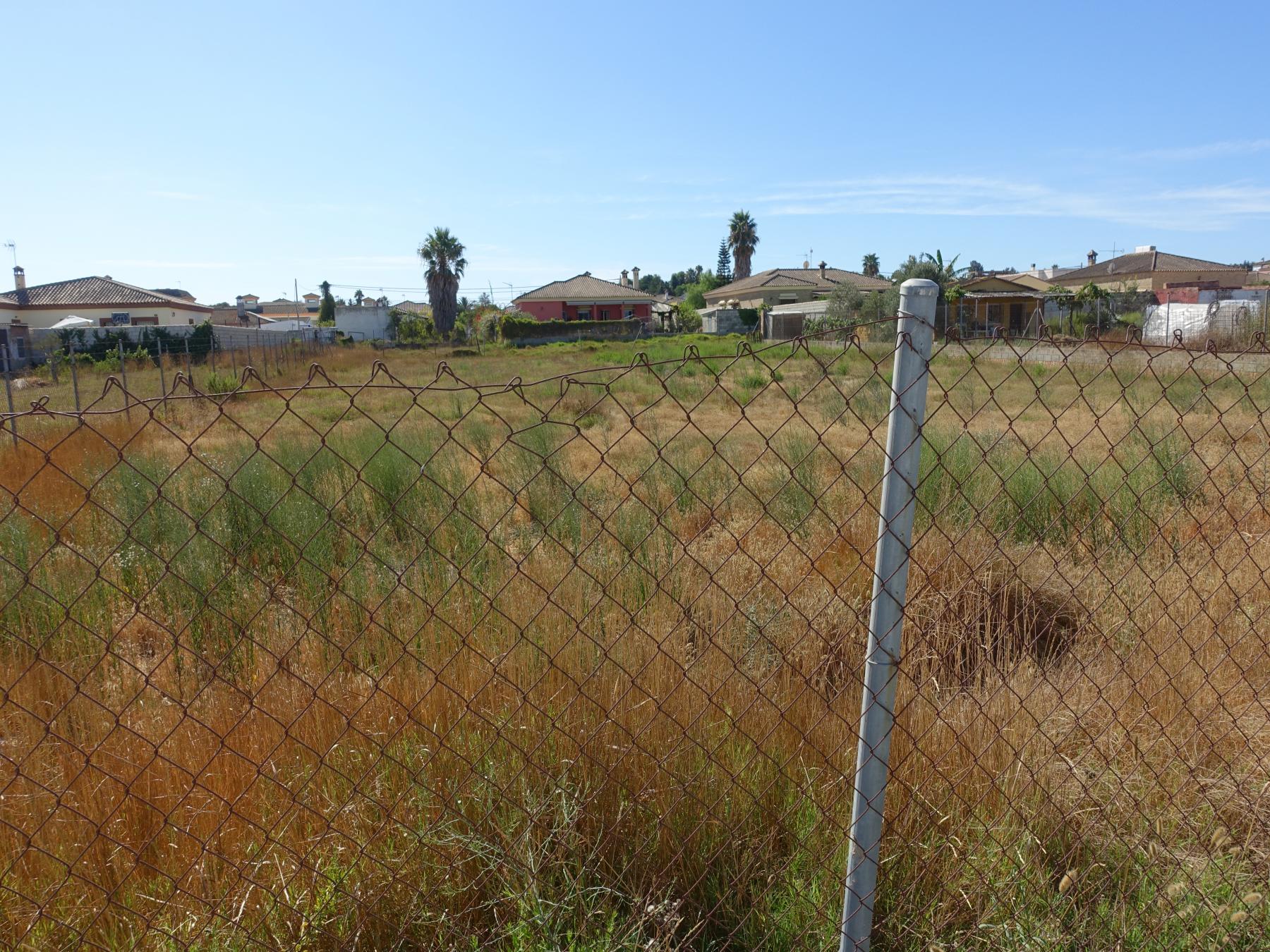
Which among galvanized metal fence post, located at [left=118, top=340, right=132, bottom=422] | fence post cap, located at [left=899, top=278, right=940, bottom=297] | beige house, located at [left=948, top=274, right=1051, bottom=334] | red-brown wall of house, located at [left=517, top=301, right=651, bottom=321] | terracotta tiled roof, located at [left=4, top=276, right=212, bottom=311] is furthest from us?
red-brown wall of house, located at [left=517, top=301, right=651, bottom=321]

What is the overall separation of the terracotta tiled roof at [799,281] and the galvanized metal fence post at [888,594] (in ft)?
159

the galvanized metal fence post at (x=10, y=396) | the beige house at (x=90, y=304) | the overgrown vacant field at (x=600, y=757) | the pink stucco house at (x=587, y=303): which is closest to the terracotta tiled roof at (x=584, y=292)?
the pink stucco house at (x=587, y=303)

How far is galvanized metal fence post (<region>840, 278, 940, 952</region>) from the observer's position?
62.7 inches

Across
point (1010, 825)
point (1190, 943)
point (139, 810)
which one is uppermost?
point (139, 810)

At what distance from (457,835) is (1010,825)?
140cm

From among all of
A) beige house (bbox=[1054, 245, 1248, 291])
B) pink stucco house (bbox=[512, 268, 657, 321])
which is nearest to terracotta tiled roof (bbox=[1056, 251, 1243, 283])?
beige house (bbox=[1054, 245, 1248, 291])

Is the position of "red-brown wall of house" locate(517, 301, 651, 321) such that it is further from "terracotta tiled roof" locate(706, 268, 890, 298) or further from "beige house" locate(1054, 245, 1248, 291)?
"beige house" locate(1054, 245, 1248, 291)

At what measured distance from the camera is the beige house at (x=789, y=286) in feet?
166

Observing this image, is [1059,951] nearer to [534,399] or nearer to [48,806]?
[48,806]

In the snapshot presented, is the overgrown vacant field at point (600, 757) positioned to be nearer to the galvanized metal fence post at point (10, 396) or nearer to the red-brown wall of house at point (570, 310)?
the galvanized metal fence post at point (10, 396)

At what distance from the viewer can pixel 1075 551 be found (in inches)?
195

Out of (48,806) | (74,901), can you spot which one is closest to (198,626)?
(48,806)

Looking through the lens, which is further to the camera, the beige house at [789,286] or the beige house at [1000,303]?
the beige house at [789,286]

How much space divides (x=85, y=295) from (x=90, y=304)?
3.80ft
